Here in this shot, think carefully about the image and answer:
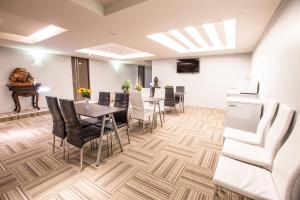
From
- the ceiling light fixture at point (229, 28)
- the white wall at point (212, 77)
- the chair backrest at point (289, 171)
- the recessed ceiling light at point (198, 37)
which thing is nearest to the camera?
the chair backrest at point (289, 171)

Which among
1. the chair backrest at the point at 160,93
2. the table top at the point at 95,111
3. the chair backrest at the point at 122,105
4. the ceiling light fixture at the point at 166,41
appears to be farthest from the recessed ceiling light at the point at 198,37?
the table top at the point at 95,111

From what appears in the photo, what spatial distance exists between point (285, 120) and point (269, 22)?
2.11 meters

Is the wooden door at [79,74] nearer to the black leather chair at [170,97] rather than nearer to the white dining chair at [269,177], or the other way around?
the black leather chair at [170,97]

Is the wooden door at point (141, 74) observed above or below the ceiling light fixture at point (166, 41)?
below

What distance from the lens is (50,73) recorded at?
595cm

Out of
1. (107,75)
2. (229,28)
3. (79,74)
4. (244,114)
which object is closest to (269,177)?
(244,114)

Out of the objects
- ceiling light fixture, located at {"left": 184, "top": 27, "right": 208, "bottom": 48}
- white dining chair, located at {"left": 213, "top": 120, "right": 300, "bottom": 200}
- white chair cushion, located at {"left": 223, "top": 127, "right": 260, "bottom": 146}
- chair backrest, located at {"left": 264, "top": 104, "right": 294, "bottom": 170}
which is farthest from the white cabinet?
ceiling light fixture, located at {"left": 184, "top": 27, "right": 208, "bottom": 48}

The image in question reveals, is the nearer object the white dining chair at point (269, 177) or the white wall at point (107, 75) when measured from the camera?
the white dining chair at point (269, 177)

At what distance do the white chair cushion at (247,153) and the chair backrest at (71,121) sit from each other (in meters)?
1.90

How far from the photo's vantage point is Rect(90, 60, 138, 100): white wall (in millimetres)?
7703

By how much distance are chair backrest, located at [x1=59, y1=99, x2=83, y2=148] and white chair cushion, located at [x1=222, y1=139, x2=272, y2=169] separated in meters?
1.90

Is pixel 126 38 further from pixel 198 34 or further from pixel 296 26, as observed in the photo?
pixel 296 26

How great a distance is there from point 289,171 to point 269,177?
12.3 inches

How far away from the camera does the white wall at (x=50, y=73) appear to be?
192 inches
